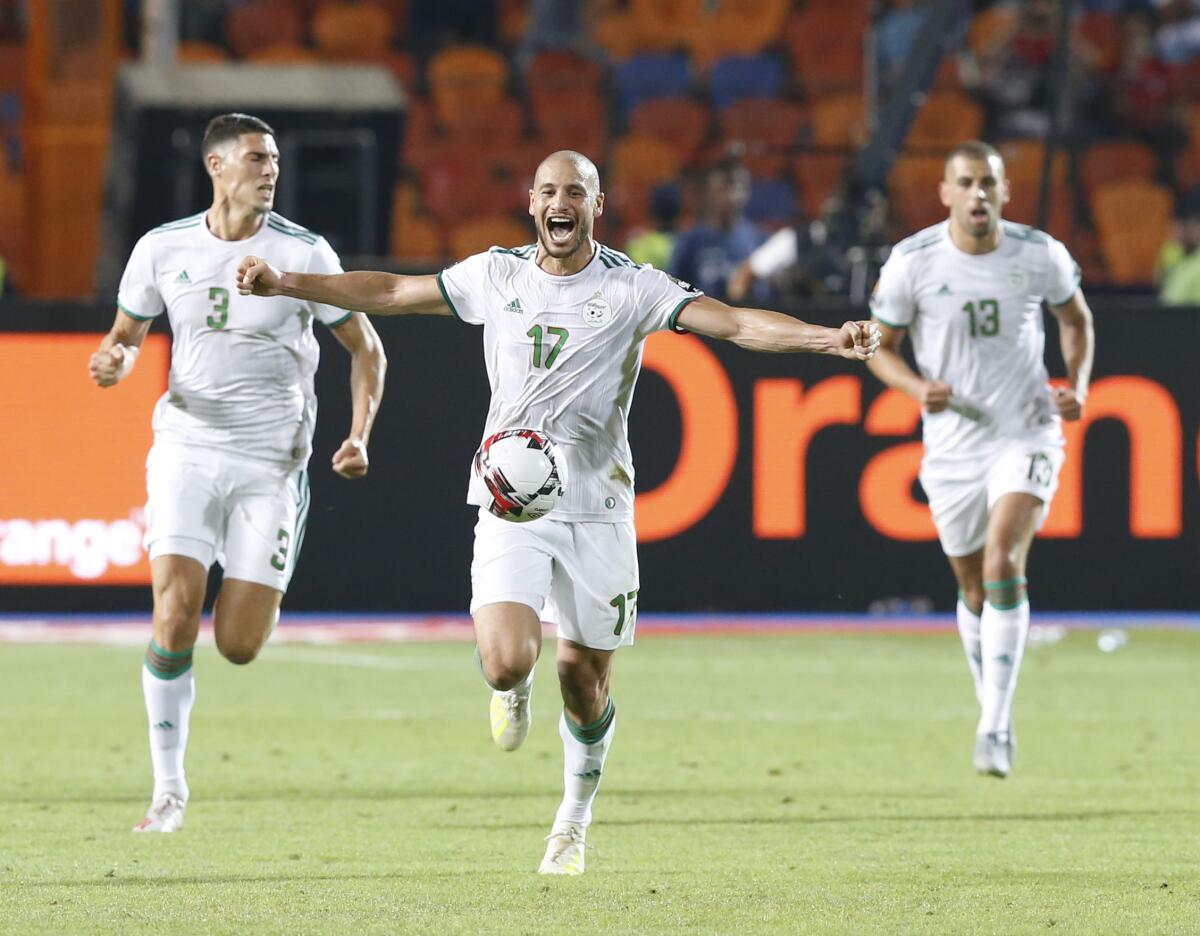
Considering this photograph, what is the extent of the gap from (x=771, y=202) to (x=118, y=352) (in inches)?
498

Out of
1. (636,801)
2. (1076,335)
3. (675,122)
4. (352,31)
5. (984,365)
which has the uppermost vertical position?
(352,31)

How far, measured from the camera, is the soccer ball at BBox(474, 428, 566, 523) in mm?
6945

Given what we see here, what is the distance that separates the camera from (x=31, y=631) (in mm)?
14695

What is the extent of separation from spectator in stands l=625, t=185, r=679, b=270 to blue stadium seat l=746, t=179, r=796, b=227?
171cm

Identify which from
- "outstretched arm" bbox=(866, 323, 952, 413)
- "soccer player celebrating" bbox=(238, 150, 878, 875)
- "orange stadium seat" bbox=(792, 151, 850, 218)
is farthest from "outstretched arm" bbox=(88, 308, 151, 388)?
"orange stadium seat" bbox=(792, 151, 850, 218)

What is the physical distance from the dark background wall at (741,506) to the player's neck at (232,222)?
6.45 meters

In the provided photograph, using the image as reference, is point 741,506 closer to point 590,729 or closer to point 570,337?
point 590,729

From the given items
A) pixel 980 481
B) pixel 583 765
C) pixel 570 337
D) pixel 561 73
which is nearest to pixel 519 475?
pixel 570 337

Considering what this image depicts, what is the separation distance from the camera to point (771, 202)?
2016 centimetres

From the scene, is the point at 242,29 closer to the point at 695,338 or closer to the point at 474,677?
the point at 695,338

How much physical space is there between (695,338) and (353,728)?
5.09m

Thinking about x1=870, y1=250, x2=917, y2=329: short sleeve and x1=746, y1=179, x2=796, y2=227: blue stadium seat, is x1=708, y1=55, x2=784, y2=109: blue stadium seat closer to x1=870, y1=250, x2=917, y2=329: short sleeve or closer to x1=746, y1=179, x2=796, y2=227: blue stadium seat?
x1=746, y1=179, x2=796, y2=227: blue stadium seat

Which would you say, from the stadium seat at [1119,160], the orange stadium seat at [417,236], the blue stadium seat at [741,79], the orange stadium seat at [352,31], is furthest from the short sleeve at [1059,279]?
the orange stadium seat at [352,31]

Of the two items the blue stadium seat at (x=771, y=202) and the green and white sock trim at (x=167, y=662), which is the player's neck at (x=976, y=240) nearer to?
the green and white sock trim at (x=167, y=662)
